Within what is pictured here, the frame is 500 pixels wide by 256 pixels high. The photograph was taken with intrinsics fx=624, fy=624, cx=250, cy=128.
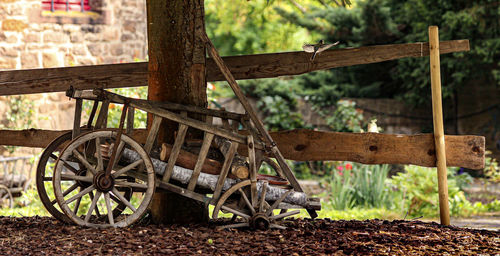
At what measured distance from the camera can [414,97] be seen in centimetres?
1022

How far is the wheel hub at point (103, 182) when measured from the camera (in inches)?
142

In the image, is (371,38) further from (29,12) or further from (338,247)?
(338,247)

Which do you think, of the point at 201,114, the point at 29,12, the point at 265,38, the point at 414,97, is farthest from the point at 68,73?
the point at 265,38

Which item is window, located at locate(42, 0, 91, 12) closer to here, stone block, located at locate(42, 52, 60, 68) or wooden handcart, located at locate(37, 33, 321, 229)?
stone block, located at locate(42, 52, 60, 68)

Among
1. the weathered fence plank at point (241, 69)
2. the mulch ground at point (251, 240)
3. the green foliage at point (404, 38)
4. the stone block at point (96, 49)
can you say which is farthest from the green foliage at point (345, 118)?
the mulch ground at point (251, 240)

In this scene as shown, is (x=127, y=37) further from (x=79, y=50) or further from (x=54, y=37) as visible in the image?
(x=54, y=37)

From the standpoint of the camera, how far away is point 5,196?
24.8ft

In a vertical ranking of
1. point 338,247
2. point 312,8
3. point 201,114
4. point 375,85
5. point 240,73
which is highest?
point 312,8

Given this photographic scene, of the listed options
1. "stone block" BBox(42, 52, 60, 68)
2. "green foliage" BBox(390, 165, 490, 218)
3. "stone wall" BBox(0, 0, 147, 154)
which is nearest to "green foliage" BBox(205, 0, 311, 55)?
"stone wall" BBox(0, 0, 147, 154)

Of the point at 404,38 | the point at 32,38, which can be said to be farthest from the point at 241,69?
the point at 404,38

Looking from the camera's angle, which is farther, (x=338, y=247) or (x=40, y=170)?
(x=40, y=170)

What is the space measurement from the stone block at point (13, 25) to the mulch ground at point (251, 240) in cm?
541

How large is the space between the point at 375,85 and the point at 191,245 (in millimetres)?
7861

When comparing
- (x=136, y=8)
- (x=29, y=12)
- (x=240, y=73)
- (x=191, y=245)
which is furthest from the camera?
(x=136, y=8)
